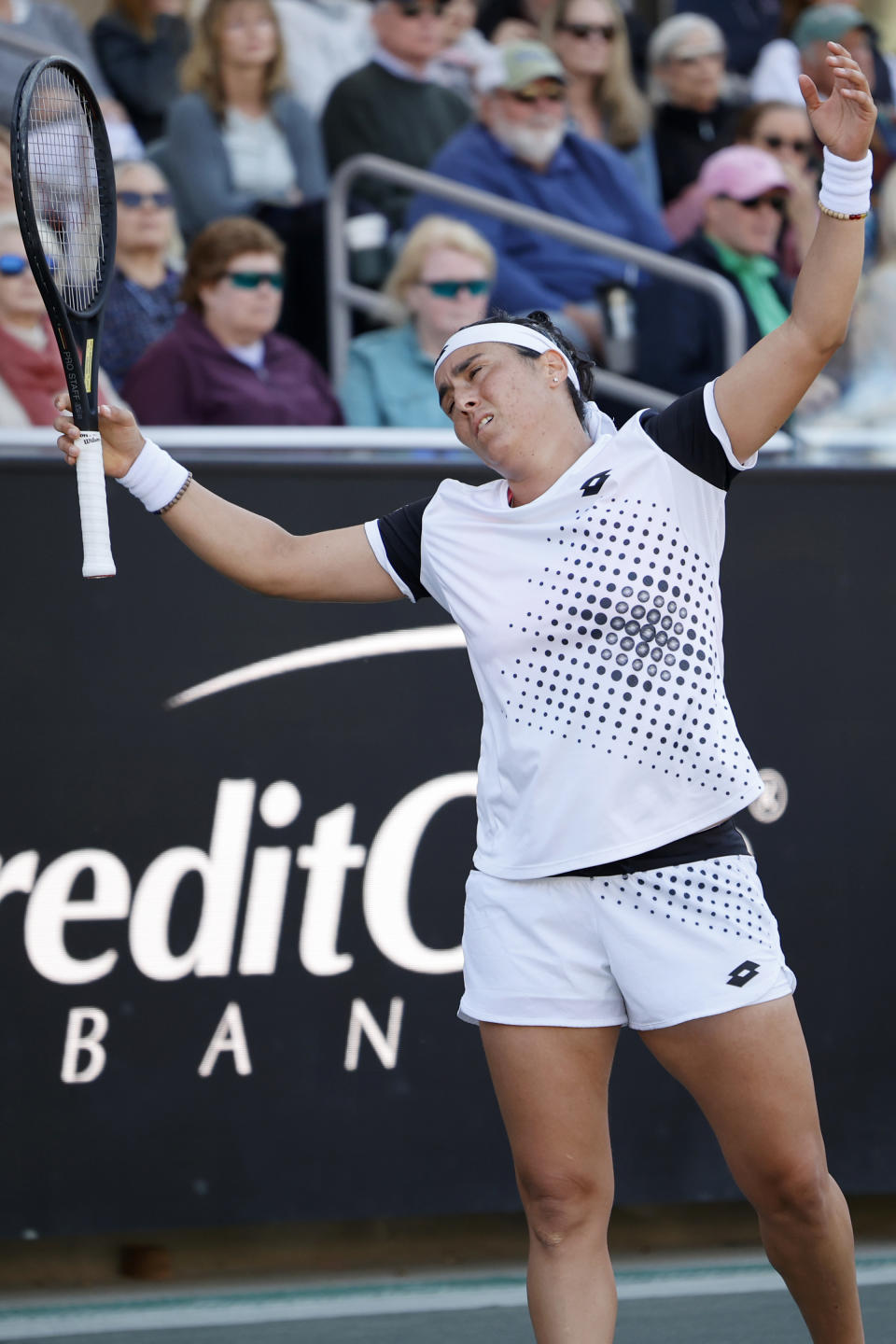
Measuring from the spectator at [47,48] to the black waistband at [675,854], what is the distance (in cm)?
313

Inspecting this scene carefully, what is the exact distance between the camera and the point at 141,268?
4570 millimetres

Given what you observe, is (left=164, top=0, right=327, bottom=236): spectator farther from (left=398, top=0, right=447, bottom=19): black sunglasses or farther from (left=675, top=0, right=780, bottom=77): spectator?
(left=675, top=0, right=780, bottom=77): spectator

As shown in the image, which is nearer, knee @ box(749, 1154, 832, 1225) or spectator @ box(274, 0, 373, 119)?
knee @ box(749, 1154, 832, 1225)

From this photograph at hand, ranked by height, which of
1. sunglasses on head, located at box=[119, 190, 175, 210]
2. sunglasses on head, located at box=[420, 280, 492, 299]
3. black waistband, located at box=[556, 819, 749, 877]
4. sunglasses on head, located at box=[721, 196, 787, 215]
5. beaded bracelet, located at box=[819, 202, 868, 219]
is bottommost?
black waistband, located at box=[556, 819, 749, 877]

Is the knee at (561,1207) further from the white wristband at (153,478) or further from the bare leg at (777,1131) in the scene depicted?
the white wristband at (153,478)

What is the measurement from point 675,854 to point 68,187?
4.95ft

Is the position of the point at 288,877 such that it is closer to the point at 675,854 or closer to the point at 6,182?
the point at 675,854

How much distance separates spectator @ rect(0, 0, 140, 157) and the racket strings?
6.33 ft

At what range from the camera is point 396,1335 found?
3348 mm

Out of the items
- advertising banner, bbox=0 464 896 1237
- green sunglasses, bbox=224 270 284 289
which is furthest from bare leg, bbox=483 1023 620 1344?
green sunglasses, bbox=224 270 284 289

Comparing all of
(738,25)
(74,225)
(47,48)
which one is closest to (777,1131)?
(74,225)

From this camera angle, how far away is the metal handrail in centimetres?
433

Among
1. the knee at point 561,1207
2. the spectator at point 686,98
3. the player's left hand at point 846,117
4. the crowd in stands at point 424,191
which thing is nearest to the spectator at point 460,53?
the crowd in stands at point 424,191

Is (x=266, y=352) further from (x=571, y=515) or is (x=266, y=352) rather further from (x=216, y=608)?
(x=571, y=515)
